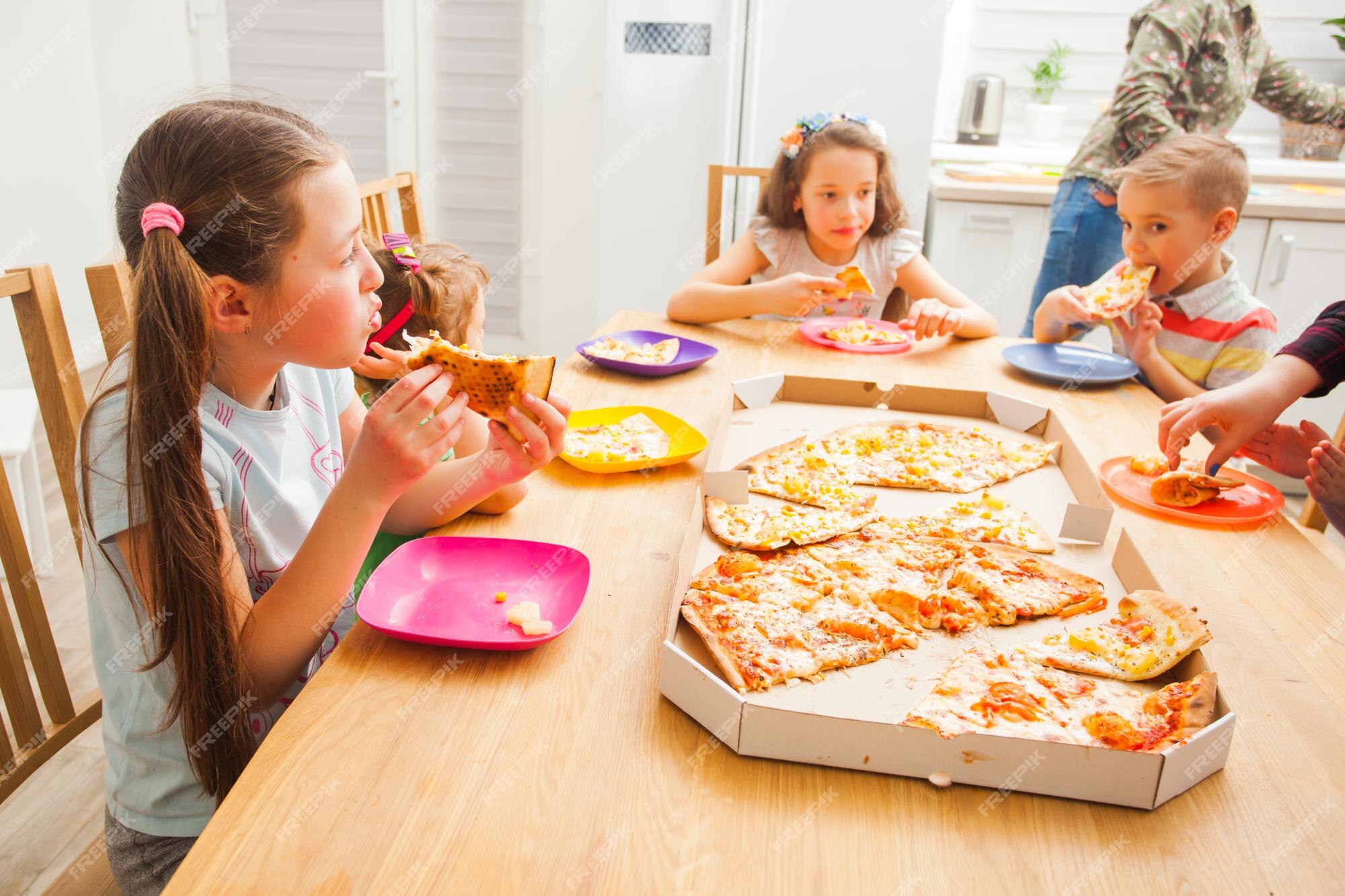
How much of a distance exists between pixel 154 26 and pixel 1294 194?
4866 millimetres

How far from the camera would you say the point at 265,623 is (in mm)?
1090

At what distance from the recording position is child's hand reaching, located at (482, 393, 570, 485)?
1235 mm

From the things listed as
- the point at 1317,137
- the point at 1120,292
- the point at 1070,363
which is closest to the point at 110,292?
the point at 1070,363

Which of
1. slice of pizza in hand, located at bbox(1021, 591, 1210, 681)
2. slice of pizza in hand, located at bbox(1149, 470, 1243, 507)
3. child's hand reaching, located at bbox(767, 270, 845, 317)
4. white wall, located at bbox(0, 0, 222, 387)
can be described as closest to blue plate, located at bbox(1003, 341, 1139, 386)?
child's hand reaching, located at bbox(767, 270, 845, 317)

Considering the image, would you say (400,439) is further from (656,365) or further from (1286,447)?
(1286,447)

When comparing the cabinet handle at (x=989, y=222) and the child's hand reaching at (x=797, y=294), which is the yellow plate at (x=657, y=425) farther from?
the cabinet handle at (x=989, y=222)

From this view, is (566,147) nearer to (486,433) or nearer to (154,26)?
(154,26)

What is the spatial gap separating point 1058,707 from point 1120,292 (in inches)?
59.2

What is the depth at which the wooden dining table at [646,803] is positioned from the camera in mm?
766

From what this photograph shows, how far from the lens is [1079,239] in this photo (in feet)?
10.3

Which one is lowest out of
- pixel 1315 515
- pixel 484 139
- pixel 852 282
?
pixel 1315 515

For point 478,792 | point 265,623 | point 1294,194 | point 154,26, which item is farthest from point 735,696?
point 154,26

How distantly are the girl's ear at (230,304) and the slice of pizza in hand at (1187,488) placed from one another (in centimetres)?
133

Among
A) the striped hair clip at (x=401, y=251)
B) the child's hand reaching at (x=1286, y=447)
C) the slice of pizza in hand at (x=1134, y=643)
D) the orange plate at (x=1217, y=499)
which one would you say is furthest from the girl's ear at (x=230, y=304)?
the child's hand reaching at (x=1286, y=447)
